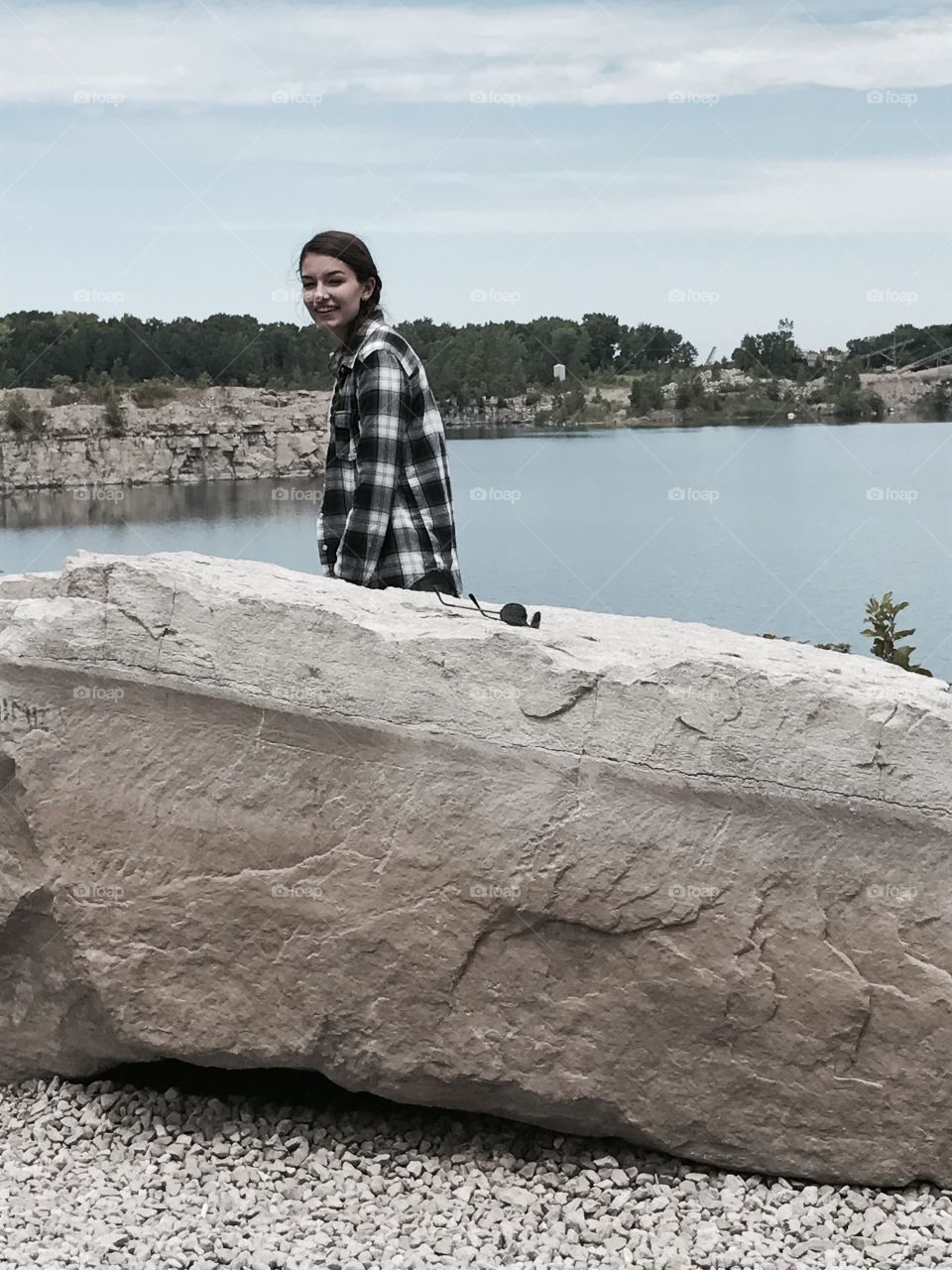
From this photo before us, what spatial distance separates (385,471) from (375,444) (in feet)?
0.34

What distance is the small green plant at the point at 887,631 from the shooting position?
8.87m

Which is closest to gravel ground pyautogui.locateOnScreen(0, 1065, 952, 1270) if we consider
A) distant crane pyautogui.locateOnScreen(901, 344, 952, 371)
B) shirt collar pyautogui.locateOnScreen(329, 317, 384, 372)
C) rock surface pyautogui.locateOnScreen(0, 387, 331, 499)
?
shirt collar pyautogui.locateOnScreen(329, 317, 384, 372)

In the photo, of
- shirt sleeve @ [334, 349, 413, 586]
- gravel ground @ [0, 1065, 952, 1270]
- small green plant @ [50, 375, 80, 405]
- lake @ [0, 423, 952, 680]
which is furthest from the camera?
small green plant @ [50, 375, 80, 405]

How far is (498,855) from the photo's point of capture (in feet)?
14.8

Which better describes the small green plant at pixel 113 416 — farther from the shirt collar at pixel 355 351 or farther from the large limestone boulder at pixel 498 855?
the large limestone boulder at pixel 498 855

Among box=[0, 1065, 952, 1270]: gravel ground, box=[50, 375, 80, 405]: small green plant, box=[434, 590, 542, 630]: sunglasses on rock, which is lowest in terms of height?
box=[0, 1065, 952, 1270]: gravel ground

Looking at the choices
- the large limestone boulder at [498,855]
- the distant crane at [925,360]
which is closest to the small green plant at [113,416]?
the distant crane at [925,360]

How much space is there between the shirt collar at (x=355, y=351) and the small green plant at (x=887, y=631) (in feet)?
15.9

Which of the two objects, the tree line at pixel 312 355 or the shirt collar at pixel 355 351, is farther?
the tree line at pixel 312 355

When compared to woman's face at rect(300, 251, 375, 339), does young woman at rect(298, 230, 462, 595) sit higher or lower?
lower

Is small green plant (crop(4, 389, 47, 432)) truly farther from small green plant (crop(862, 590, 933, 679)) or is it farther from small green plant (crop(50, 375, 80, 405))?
small green plant (crop(862, 590, 933, 679))

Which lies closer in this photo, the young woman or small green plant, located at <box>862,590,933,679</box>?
the young woman

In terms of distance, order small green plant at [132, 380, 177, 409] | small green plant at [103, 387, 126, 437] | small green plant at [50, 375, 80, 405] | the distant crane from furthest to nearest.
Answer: small green plant at [132, 380, 177, 409]
small green plant at [103, 387, 126, 437]
small green plant at [50, 375, 80, 405]
the distant crane

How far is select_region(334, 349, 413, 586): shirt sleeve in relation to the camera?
4.92 meters
